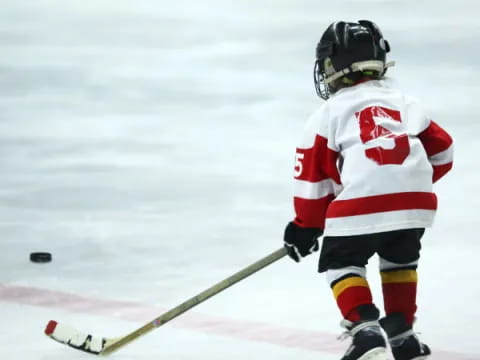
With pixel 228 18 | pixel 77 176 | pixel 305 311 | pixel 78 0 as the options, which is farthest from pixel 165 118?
pixel 305 311

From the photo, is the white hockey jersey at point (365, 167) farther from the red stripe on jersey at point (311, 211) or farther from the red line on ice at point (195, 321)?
the red line on ice at point (195, 321)

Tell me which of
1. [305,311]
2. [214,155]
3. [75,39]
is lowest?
[305,311]

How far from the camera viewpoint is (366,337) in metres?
2.74

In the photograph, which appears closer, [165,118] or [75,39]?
[165,118]

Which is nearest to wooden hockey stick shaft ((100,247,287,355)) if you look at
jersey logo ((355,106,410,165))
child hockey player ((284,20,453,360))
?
child hockey player ((284,20,453,360))

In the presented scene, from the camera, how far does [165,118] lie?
6.33 meters

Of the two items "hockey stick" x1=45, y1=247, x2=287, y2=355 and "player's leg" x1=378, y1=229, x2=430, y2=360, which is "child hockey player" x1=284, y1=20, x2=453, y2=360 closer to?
"player's leg" x1=378, y1=229, x2=430, y2=360

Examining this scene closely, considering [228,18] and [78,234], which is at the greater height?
[228,18]

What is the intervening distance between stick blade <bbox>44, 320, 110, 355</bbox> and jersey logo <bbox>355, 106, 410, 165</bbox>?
111cm

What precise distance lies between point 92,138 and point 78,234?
1.38 meters

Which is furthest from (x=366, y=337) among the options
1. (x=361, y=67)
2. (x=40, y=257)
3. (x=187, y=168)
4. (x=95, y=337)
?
(x=187, y=168)

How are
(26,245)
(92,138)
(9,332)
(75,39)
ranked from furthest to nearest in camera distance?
(75,39) → (92,138) → (26,245) → (9,332)

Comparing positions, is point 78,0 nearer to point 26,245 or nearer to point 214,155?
point 214,155

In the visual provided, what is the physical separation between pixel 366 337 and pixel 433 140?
56 centimetres
